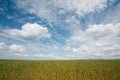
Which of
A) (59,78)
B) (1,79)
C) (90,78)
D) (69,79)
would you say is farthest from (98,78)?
(1,79)

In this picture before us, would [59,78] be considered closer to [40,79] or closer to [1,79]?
[40,79]

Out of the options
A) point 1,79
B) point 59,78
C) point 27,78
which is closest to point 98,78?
point 59,78

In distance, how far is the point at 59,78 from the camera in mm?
10070

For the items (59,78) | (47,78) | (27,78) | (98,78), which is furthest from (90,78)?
(27,78)

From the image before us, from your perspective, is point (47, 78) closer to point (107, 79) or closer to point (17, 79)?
point (17, 79)

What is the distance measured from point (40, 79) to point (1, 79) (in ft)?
9.79

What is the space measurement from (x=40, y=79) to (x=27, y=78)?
3.61 feet

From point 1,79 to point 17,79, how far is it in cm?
121

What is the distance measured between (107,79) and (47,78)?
15.5 ft

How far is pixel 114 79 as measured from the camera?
376 inches

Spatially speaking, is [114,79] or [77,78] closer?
[114,79]

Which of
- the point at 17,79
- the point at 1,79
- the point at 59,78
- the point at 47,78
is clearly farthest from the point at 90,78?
the point at 1,79

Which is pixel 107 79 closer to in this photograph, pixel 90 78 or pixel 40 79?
pixel 90 78

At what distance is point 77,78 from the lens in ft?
33.6
